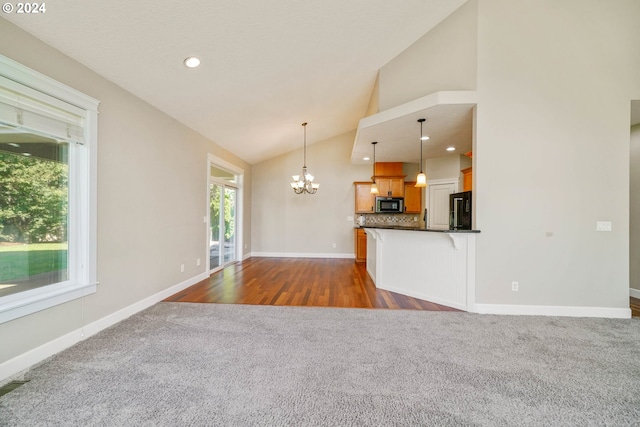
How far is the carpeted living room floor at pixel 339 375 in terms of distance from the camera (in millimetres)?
1542

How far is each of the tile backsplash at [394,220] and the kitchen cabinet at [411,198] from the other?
0.26 m

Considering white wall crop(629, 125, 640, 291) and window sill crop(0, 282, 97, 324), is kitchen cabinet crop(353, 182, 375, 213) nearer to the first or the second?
white wall crop(629, 125, 640, 291)

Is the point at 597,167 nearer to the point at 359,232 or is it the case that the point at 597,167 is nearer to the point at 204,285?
the point at 359,232

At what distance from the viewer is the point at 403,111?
3564 millimetres

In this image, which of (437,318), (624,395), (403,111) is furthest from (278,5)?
(624,395)

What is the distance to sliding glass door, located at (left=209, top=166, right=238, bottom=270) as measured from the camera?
552 centimetres

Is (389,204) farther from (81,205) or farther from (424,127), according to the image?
Result: (81,205)

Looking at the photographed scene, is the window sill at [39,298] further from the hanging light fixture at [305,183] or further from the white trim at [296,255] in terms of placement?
the white trim at [296,255]

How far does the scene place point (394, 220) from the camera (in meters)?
7.28

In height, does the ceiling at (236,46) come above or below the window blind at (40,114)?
above

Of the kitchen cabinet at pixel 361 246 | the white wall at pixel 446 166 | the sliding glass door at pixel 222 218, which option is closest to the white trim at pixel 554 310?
the white wall at pixel 446 166

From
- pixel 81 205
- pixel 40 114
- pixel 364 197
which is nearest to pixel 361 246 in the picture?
pixel 364 197

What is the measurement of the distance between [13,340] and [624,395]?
4412mm

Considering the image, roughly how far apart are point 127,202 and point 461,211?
14.3 ft
